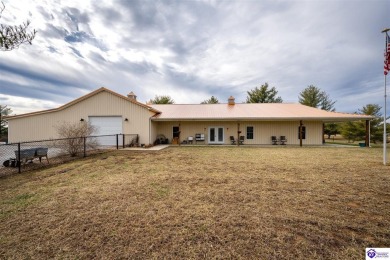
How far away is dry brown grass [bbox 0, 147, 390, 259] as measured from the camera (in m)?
2.41

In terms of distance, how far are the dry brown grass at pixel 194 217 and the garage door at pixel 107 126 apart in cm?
988

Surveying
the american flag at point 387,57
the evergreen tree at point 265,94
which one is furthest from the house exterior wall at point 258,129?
the evergreen tree at point 265,94

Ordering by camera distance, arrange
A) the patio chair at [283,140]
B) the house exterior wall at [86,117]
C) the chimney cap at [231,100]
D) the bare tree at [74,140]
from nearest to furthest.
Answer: the bare tree at [74,140]
the house exterior wall at [86,117]
the patio chair at [283,140]
the chimney cap at [231,100]

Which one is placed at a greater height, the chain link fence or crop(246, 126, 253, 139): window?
crop(246, 126, 253, 139): window

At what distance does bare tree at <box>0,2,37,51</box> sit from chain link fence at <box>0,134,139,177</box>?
3.25 meters

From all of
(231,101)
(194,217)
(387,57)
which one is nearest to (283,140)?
(231,101)

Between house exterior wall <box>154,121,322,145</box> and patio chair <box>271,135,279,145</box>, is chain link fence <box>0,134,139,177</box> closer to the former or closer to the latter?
house exterior wall <box>154,121,322,145</box>

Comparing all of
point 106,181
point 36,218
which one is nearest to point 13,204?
point 36,218

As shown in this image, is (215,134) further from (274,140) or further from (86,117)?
(86,117)

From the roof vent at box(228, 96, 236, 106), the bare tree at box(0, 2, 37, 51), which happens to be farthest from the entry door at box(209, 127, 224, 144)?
the bare tree at box(0, 2, 37, 51)

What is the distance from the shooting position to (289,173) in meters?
6.41

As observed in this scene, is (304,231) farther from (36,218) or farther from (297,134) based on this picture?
(297,134)

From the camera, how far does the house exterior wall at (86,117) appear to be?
15.4m

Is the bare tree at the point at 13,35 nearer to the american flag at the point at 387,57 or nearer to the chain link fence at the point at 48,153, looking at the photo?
the chain link fence at the point at 48,153
